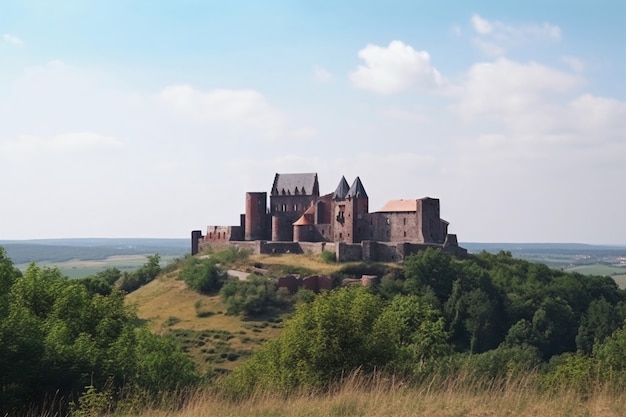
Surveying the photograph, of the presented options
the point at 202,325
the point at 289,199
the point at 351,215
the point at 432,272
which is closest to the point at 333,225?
the point at 351,215

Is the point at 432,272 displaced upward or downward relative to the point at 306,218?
downward

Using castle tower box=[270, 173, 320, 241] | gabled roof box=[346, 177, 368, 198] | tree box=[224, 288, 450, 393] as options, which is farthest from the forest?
gabled roof box=[346, 177, 368, 198]

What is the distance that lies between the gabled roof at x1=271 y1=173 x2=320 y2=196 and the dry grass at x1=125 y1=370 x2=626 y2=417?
229 feet

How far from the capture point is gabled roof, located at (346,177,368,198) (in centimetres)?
7700

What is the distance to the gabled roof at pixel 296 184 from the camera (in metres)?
84.3

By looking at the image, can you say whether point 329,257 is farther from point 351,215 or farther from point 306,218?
Answer: point 306,218

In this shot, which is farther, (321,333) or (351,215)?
(351,215)

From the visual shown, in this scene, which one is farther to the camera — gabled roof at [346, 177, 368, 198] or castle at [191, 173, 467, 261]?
gabled roof at [346, 177, 368, 198]

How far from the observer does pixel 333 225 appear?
77.8m

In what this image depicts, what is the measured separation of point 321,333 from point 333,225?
54.0 m

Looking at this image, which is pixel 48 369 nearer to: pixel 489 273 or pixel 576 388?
pixel 576 388

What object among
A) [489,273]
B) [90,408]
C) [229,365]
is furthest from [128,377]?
[489,273]

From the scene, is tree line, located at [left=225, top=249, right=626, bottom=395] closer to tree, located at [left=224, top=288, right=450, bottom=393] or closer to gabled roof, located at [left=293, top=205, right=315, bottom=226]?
tree, located at [left=224, top=288, right=450, bottom=393]

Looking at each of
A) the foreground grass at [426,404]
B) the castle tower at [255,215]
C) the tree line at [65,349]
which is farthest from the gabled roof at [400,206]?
the foreground grass at [426,404]
